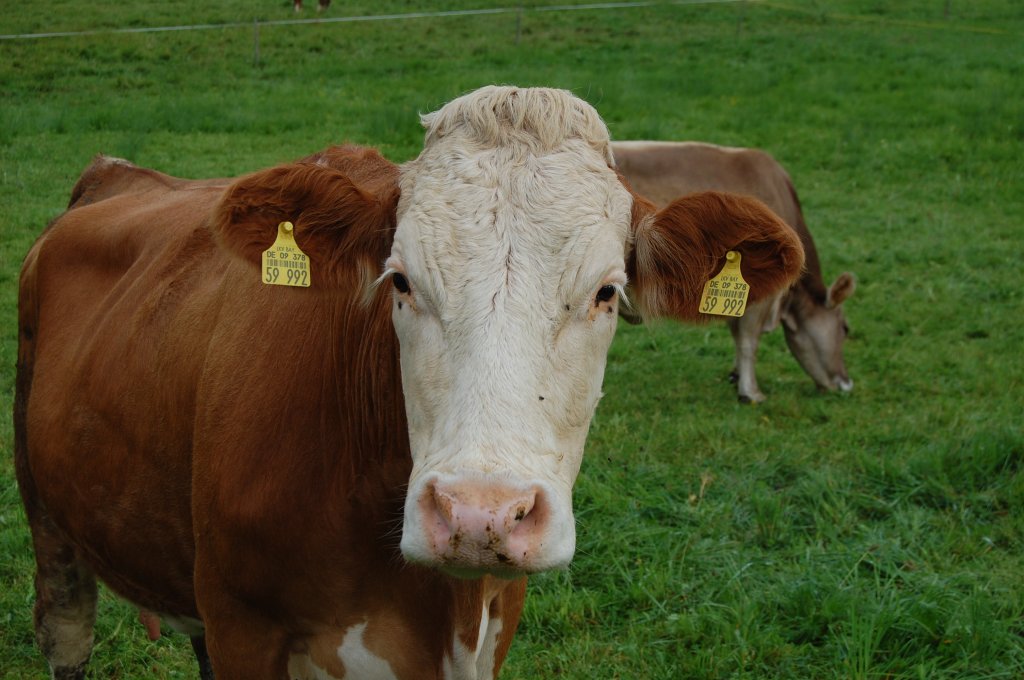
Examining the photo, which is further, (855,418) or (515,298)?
(855,418)

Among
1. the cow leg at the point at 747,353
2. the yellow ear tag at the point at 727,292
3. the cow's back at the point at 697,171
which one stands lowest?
the cow leg at the point at 747,353

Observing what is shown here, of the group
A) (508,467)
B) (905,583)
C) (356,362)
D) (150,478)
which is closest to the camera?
(508,467)

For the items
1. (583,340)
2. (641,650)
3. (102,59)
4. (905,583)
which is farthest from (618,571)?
(102,59)

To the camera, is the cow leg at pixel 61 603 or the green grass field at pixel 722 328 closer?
the cow leg at pixel 61 603

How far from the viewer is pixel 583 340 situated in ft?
7.57

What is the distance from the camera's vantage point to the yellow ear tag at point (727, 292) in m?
2.75

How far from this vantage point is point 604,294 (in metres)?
2.40

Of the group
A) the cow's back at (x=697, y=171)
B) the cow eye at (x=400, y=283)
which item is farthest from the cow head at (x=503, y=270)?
the cow's back at (x=697, y=171)

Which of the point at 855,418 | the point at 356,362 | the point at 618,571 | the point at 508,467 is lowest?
the point at 855,418

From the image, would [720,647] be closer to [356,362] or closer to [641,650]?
[641,650]

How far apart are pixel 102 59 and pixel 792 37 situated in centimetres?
1169

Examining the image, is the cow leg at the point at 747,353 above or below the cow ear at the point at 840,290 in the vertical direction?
below

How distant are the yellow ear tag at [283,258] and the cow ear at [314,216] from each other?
2 cm

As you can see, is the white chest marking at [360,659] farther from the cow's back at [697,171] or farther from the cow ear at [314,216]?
the cow's back at [697,171]
